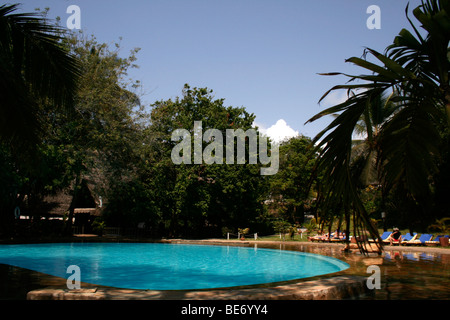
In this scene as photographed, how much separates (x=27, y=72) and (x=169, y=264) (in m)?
11.6

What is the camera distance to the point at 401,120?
4691mm

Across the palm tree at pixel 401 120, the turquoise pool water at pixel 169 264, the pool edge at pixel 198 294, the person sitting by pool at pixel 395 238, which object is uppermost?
the palm tree at pixel 401 120

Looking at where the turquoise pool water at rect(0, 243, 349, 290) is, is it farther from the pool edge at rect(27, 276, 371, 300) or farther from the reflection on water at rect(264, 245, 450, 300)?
the pool edge at rect(27, 276, 371, 300)

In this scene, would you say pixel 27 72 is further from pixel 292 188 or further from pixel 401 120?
pixel 292 188

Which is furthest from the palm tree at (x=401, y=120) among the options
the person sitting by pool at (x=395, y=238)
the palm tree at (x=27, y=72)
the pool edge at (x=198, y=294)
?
the person sitting by pool at (x=395, y=238)

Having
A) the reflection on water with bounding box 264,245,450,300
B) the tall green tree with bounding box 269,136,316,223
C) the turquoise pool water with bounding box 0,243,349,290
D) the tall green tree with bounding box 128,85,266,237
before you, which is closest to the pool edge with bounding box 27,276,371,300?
the reflection on water with bounding box 264,245,450,300

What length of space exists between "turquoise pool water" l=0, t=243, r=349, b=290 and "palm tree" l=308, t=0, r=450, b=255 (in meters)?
7.37

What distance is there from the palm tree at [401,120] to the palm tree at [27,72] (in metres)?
3.34

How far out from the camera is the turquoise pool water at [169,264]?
38.2 ft

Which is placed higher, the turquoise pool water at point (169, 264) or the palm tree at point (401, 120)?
the palm tree at point (401, 120)

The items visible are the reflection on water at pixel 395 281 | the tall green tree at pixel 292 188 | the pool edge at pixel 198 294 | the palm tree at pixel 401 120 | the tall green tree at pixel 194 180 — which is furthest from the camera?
the tall green tree at pixel 292 188

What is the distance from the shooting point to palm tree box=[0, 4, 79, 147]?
4406mm

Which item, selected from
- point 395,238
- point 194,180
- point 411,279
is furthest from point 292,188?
point 411,279

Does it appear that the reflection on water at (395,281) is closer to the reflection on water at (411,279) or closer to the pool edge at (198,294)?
the reflection on water at (411,279)
